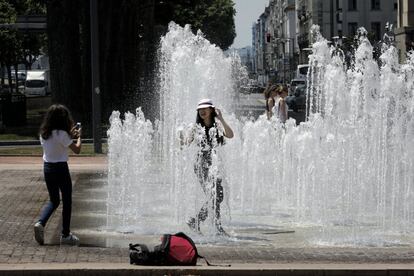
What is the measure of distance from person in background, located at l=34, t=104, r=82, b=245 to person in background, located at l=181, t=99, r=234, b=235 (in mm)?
1286

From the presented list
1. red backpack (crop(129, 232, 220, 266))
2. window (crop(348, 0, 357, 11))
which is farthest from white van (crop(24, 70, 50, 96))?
red backpack (crop(129, 232, 220, 266))

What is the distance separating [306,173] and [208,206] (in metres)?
3.62

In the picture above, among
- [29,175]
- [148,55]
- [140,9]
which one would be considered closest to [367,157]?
[29,175]

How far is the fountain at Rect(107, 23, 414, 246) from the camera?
12.0m

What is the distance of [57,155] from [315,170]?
15.0 ft

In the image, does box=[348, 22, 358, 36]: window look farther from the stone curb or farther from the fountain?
the stone curb

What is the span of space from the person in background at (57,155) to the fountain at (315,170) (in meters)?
1.31

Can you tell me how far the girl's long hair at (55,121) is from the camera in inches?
402

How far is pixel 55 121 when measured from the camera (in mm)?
10234

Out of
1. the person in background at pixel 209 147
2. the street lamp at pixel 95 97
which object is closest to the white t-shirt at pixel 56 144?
the person in background at pixel 209 147

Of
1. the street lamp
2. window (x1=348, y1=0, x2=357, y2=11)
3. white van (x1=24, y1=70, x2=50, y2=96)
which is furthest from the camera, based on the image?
window (x1=348, y1=0, x2=357, y2=11)

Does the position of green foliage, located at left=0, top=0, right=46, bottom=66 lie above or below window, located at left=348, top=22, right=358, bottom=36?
below

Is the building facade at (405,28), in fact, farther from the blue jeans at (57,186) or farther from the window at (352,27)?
the blue jeans at (57,186)

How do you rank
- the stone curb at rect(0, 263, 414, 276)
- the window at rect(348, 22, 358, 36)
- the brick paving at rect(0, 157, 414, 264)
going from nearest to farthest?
the stone curb at rect(0, 263, 414, 276), the brick paving at rect(0, 157, 414, 264), the window at rect(348, 22, 358, 36)
